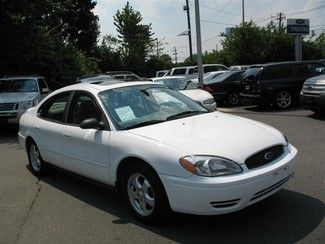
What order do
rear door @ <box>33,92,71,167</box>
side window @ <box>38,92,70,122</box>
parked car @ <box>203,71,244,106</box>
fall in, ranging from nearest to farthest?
rear door @ <box>33,92,71,167</box> < side window @ <box>38,92,70,122</box> < parked car @ <box>203,71,244,106</box>

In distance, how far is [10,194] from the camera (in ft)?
21.9

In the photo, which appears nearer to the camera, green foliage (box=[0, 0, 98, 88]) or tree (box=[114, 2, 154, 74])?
green foliage (box=[0, 0, 98, 88])

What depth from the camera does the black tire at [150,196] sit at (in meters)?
4.80

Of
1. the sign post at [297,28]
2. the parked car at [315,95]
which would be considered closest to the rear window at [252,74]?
the parked car at [315,95]

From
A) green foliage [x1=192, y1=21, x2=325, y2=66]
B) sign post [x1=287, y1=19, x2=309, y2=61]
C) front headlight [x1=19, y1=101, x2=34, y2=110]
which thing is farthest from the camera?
green foliage [x1=192, y1=21, x2=325, y2=66]

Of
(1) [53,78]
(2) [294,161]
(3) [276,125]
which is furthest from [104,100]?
(1) [53,78]

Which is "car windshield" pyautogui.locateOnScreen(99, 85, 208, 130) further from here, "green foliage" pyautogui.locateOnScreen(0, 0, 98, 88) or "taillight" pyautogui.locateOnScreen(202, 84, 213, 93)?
"green foliage" pyautogui.locateOnScreen(0, 0, 98, 88)

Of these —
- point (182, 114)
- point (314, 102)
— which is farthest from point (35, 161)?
point (314, 102)

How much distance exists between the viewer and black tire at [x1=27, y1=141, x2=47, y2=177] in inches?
291

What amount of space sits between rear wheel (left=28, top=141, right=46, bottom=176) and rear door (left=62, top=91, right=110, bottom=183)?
1.08 meters

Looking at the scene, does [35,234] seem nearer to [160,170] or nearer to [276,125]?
[160,170]

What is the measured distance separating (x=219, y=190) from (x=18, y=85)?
11.8 m

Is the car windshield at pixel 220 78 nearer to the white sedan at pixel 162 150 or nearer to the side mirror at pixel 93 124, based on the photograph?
the white sedan at pixel 162 150

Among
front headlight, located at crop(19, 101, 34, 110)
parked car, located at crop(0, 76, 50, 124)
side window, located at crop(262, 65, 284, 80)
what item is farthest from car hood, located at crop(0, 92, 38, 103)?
side window, located at crop(262, 65, 284, 80)
